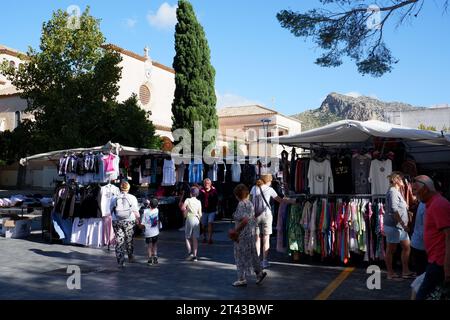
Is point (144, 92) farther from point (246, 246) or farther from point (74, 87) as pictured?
point (246, 246)

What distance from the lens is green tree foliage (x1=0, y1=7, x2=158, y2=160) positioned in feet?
74.7

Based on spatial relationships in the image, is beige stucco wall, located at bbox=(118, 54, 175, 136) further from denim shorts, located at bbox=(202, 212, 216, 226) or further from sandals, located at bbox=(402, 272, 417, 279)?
sandals, located at bbox=(402, 272, 417, 279)

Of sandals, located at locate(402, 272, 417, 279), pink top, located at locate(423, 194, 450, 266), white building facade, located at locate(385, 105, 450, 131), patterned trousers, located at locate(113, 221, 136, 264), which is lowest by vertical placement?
sandals, located at locate(402, 272, 417, 279)

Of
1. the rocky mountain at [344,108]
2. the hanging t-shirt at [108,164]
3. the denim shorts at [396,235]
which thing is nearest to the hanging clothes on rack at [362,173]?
the denim shorts at [396,235]

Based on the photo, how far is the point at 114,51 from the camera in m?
25.7

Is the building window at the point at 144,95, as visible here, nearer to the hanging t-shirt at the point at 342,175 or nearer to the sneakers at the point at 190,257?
the sneakers at the point at 190,257

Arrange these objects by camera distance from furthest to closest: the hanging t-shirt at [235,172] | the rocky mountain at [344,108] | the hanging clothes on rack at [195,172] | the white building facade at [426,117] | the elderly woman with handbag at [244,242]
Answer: the rocky mountain at [344,108] → the white building facade at [426,117] → the hanging t-shirt at [235,172] → the hanging clothes on rack at [195,172] → the elderly woman with handbag at [244,242]

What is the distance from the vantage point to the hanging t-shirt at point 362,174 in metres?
9.23

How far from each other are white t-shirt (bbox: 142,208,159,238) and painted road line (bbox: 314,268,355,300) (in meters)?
3.67

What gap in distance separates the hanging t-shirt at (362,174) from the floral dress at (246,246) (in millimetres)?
3254

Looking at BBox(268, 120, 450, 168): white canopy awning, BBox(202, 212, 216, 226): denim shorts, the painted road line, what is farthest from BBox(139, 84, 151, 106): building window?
the painted road line

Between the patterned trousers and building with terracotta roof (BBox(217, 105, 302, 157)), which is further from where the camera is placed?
building with terracotta roof (BBox(217, 105, 302, 157))
